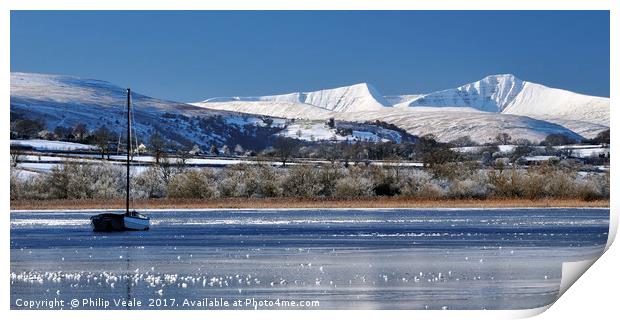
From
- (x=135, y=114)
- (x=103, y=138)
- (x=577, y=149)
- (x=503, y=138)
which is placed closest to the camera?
(x=103, y=138)

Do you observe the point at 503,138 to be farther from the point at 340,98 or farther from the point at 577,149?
the point at 340,98

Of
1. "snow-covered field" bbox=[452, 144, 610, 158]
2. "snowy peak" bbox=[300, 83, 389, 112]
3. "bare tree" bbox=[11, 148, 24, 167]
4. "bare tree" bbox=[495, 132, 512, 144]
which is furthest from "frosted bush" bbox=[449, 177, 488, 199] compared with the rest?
"bare tree" bbox=[495, 132, 512, 144]

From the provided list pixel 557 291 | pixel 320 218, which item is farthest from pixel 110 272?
pixel 320 218

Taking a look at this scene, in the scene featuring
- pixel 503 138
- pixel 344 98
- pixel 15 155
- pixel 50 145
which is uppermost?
pixel 344 98

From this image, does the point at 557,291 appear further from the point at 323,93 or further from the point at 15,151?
the point at 15,151

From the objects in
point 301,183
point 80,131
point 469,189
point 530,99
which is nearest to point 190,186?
point 301,183

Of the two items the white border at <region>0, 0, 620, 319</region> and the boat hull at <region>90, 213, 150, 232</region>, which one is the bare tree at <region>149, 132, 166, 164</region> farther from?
the white border at <region>0, 0, 620, 319</region>
